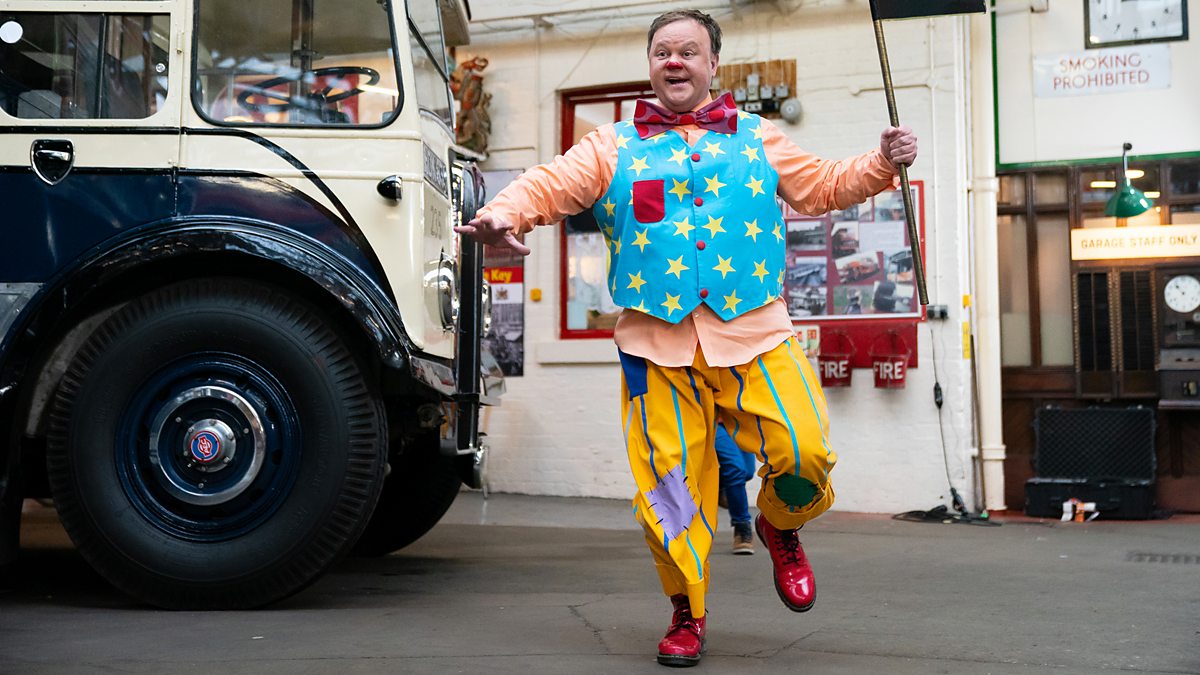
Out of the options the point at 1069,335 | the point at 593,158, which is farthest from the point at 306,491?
the point at 1069,335

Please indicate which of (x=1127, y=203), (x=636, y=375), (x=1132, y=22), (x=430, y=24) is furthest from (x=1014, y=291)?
(x=636, y=375)

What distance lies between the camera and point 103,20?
4.74 metres

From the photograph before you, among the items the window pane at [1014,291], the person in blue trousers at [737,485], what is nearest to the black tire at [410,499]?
the person in blue trousers at [737,485]

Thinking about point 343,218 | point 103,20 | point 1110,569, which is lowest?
point 1110,569

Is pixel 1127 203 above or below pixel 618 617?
above

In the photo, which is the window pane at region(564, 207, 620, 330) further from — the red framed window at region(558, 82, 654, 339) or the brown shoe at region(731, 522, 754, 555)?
the brown shoe at region(731, 522, 754, 555)

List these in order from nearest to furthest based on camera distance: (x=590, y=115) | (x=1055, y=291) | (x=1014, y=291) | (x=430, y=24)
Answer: (x=430, y=24) → (x=1055, y=291) → (x=1014, y=291) → (x=590, y=115)

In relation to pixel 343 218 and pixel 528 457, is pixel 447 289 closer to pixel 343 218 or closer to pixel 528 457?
pixel 343 218

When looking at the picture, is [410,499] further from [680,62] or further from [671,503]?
[680,62]

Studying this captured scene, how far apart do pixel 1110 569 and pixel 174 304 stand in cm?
446

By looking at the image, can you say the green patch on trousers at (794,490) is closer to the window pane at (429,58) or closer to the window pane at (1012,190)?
the window pane at (429,58)

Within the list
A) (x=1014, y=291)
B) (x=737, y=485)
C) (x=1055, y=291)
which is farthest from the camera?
(x=1014, y=291)

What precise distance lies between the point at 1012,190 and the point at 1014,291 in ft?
2.59

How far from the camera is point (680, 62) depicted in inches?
148
